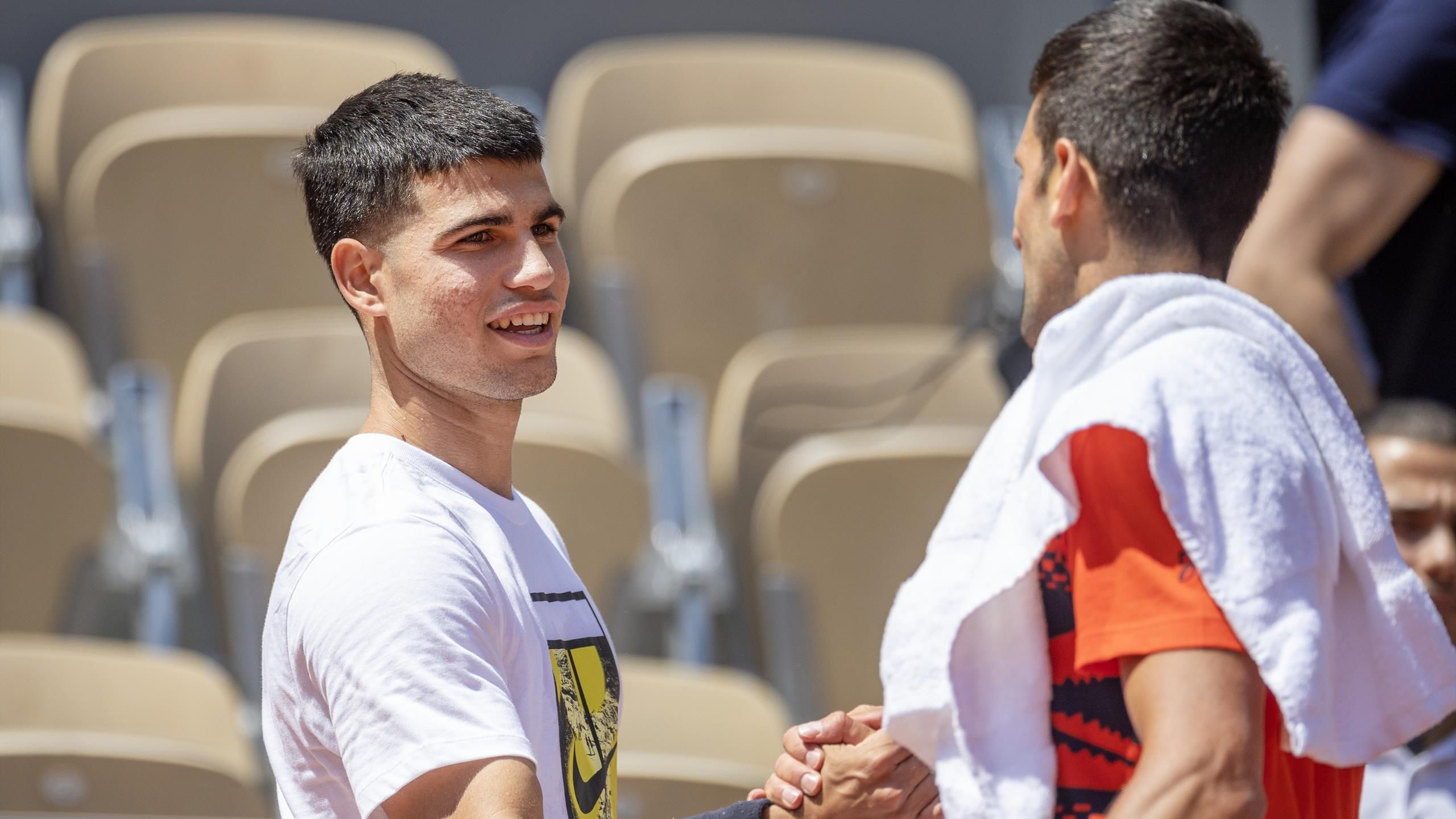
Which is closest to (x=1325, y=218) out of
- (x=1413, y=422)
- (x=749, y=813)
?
(x=1413, y=422)

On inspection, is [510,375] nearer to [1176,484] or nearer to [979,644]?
Result: [979,644]

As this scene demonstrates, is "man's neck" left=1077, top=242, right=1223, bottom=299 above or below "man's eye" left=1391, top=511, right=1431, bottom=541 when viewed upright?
above

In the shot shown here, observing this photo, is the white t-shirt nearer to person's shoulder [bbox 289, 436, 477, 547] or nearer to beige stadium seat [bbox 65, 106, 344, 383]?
person's shoulder [bbox 289, 436, 477, 547]

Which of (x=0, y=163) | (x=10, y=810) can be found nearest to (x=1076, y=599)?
(x=10, y=810)

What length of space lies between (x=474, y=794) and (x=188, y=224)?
2.65 m

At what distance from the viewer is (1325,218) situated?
2.58m

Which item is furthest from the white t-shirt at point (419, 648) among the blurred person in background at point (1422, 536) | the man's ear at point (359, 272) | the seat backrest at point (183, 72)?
the seat backrest at point (183, 72)

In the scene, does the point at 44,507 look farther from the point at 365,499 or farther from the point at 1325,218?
the point at 1325,218

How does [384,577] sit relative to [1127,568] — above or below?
above

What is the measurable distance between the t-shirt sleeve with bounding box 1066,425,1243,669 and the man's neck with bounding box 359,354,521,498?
1.63 feet

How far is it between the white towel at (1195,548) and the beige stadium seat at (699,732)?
1235mm

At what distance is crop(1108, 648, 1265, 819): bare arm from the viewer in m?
1.25

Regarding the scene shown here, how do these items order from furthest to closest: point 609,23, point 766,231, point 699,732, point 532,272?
point 609,23 < point 766,231 < point 699,732 < point 532,272

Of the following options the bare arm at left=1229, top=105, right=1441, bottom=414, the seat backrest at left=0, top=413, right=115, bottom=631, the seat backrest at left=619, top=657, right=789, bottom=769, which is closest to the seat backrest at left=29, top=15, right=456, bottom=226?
the seat backrest at left=0, top=413, right=115, bottom=631
